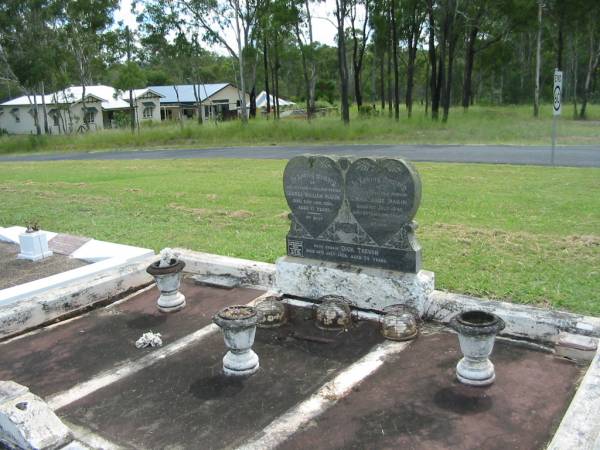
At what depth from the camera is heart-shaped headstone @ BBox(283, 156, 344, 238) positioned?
5.33 m

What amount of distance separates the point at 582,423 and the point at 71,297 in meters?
4.59

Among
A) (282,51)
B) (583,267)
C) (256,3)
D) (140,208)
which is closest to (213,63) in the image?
(282,51)

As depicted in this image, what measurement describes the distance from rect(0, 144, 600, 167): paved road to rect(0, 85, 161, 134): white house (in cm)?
2558

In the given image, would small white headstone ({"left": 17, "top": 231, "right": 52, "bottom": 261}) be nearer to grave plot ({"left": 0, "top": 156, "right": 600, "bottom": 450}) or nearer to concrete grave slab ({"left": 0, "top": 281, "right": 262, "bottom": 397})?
grave plot ({"left": 0, "top": 156, "right": 600, "bottom": 450})

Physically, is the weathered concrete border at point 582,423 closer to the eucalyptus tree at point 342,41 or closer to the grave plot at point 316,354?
the grave plot at point 316,354

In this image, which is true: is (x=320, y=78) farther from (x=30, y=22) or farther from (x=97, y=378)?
(x=97, y=378)

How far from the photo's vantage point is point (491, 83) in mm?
67625

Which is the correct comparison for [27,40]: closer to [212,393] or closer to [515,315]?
[212,393]

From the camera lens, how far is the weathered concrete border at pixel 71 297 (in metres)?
5.31

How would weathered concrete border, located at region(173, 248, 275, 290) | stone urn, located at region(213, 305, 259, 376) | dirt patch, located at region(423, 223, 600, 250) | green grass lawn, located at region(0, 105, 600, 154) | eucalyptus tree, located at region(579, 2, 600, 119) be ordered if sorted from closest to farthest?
stone urn, located at region(213, 305, 259, 376)
weathered concrete border, located at region(173, 248, 275, 290)
dirt patch, located at region(423, 223, 600, 250)
green grass lawn, located at region(0, 105, 600, 154)
eucalyptus tree, located at region(579, 2, 600, 119)

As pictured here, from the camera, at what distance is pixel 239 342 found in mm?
4246

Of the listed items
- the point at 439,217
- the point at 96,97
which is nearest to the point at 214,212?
the point at 439,217

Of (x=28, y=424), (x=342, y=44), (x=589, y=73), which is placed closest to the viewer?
(x=28, y=424)

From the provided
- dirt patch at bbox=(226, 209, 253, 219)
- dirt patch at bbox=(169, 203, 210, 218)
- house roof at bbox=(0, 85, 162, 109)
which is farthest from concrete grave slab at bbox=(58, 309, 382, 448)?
house roof at bbox=(0, 85, 162, 109)
